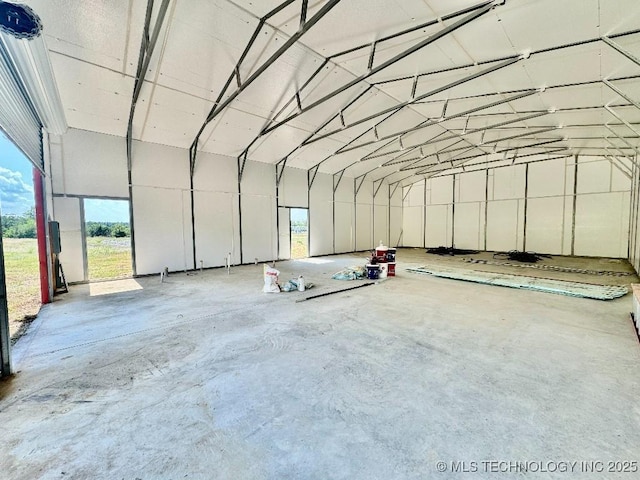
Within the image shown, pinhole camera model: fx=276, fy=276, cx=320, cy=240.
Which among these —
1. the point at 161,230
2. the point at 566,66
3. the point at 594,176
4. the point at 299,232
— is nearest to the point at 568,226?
the point at 594,176

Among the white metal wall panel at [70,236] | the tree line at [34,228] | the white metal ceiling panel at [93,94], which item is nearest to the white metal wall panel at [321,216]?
the tree line at [34,228]

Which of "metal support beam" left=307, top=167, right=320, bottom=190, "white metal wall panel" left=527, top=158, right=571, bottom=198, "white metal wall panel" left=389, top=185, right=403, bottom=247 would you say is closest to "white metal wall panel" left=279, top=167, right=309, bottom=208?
"metal support beam" left=307, top=167, right=320, bottom=190

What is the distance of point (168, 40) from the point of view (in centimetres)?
432

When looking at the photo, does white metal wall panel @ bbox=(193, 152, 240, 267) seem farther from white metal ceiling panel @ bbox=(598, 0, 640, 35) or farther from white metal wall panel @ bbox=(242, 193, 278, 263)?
white metal ceiling panel @ bbox=(598, 0, 640, 35)

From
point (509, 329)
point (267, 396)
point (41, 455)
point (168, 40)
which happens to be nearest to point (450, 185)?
point (509, 329)

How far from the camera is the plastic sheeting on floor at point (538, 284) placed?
505 cm

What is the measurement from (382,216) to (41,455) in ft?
46.6

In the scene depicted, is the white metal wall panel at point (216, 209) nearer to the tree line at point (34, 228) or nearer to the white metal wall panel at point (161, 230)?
the white metal wall panel at point (161, 230)

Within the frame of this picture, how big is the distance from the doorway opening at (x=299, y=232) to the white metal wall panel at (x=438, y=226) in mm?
7170

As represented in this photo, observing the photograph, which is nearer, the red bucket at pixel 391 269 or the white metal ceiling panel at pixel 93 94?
the white metal ceiling panel at pixel 93 94

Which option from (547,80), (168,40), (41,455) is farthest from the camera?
(547,80)

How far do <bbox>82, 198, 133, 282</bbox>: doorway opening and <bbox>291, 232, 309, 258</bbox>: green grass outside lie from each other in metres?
5.36

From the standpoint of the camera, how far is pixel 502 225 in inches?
488

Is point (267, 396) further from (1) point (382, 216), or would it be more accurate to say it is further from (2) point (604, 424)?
(1) point (382, 216)
